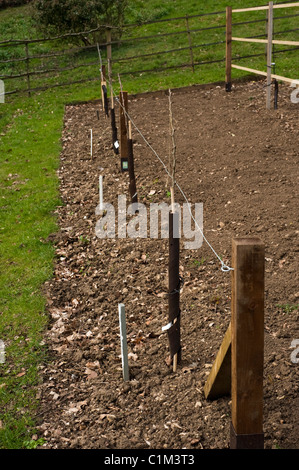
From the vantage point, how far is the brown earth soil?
3.50m

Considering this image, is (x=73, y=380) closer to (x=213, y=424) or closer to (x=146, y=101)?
(x=213, y=424)

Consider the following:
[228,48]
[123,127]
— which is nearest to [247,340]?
[123,127]

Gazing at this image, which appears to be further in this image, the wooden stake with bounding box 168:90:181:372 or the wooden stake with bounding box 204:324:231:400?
the wooden stake with bounding box 168:90:181:372

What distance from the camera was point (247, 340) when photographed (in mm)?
2609

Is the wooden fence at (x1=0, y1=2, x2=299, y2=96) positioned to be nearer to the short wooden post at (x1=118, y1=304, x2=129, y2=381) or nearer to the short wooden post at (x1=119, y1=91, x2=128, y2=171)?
the short wooden post at (x1=119, y1=91, x2=128, y2=171)

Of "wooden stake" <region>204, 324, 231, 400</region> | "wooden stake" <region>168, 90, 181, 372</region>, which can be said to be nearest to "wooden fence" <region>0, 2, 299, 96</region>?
"wooden stake" <region>168, 90, 181, 372</region>

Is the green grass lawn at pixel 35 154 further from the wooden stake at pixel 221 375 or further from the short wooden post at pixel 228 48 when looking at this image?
the short wooden post at pixel 228 48

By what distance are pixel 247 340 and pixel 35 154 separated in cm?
850

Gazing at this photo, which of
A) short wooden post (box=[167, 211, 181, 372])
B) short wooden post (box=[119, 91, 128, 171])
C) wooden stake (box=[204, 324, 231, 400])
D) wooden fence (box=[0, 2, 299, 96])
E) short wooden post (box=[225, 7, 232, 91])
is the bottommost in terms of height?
wooden stake (box=[204, 324, 231, 400])

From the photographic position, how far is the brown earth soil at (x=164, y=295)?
3500mm

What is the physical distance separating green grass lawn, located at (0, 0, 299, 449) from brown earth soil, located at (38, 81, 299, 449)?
0.55ft

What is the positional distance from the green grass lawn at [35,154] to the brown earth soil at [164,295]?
167 mm

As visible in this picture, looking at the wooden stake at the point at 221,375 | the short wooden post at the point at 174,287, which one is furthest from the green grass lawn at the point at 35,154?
the wooden stake at the point at 221,375
